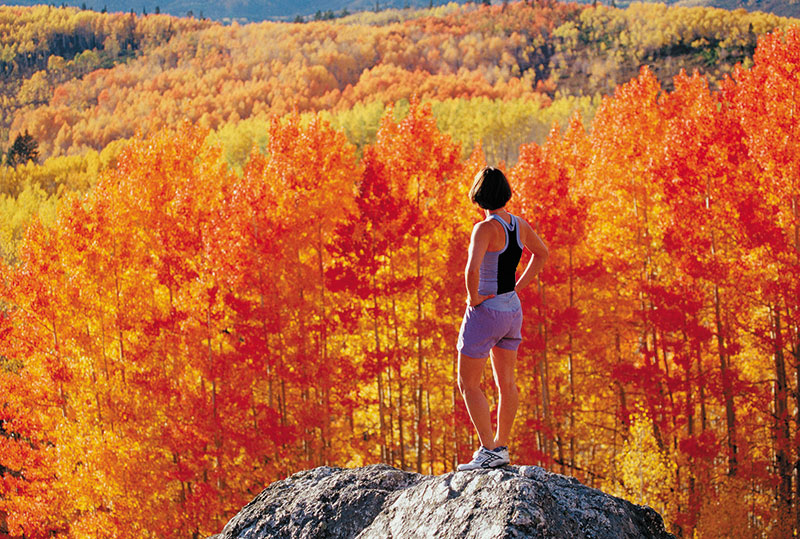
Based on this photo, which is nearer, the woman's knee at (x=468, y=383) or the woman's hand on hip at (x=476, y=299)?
the woman's hand on hip at (x=476, y=299)

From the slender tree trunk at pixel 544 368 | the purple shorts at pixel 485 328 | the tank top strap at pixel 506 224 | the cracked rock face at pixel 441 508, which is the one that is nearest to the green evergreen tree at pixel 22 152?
the slender tree trunk at pixel 544 368

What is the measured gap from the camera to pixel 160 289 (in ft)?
75.2

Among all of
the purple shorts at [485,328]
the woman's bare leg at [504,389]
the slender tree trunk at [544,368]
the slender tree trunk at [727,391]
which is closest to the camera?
the purple shorts at [485,328]

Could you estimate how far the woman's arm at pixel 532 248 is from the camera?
21.2 feet

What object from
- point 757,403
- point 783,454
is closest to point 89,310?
point 757,403

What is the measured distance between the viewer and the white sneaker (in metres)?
6.29

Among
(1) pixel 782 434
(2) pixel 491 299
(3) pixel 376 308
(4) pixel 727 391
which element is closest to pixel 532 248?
(2) pixel 491 299

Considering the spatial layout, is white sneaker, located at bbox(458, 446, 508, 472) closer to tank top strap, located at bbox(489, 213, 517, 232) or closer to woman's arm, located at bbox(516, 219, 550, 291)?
woman's arm, located at bbox(516, 219, 550, 291)

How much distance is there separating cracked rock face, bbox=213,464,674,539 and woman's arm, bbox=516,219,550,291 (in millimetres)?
1755

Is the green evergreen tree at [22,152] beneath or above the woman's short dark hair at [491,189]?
above

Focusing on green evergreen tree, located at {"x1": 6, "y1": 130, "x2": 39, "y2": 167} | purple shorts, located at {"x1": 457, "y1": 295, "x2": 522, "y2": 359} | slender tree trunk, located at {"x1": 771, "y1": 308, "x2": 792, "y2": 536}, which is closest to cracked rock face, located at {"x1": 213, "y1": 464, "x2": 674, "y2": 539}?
purple shorts, located at {"x1": 457, "y1": 295, "x2": 522, "y2": 359}

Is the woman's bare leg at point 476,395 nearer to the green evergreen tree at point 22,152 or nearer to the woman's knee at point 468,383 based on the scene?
the woman's knee at point 468,383

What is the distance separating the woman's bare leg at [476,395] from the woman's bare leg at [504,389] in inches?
4.5

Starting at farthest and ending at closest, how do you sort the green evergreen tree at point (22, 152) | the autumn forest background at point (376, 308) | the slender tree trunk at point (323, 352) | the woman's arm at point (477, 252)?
1. the green evergreen tree at point (22, 152)
2. the slender tree trunk at point (323, 352)
3. the autumn forest background at point (376, 308)
4. the woman's arm at point (477, 252)
